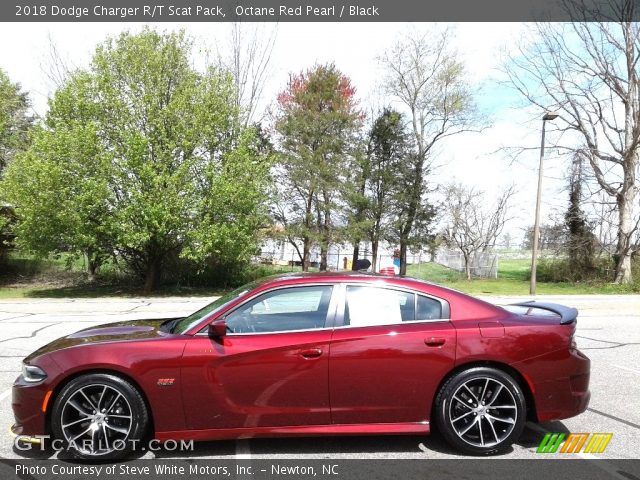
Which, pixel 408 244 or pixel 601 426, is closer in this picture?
pixel 601 426

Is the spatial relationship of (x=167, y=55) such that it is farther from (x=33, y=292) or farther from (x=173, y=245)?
(x=33, y=292)

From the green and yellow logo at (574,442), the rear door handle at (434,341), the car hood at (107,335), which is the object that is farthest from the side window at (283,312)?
the green and yellow logo at (574,442)

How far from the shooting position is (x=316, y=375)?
380 centimetres

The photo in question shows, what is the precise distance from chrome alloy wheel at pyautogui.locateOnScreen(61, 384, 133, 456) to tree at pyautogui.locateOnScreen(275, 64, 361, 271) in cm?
2547

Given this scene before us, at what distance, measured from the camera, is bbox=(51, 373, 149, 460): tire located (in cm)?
373

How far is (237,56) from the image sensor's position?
99.2 ft

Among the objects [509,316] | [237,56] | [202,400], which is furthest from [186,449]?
[237,56]

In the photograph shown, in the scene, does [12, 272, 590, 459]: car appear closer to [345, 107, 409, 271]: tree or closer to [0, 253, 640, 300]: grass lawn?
[0, 253, 640, 300]: grass lawn

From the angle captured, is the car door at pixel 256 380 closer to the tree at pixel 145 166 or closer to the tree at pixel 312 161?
the tree at pixel 145 166

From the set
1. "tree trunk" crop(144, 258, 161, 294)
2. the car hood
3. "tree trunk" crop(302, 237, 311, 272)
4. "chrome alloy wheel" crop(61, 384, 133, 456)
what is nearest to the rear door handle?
the car hood

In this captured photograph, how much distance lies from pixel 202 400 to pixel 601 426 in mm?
3710

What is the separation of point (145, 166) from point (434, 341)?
58.6 feet

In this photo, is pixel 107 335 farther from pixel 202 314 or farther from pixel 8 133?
pixel 8 133
